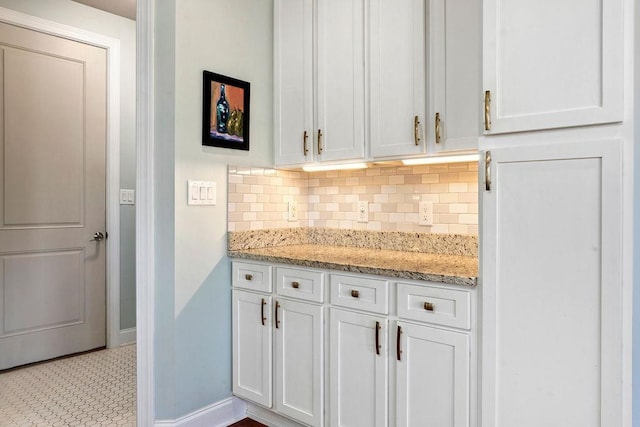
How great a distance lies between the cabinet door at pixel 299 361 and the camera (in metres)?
1.88

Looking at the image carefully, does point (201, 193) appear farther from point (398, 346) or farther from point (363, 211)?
point (398, 346)

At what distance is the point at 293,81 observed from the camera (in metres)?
2.35

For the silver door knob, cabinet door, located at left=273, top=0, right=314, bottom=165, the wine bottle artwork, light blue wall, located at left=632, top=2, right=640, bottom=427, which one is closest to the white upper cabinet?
cabinet door, located at left=273, top=0, right=314, bottom=165

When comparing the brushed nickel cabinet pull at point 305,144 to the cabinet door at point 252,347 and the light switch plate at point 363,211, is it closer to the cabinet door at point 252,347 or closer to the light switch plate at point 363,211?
the light switch plate at point 363,211

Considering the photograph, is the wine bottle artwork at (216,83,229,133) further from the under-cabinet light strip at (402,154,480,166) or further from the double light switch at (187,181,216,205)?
the under-cabinet light strip at (402,154,480,166)

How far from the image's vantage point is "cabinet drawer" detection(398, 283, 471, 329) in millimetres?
1450

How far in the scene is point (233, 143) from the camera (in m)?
2.25

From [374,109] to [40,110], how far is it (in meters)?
2.50

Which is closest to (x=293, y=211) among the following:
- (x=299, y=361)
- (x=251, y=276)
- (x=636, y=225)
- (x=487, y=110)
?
(x=251, y=276)

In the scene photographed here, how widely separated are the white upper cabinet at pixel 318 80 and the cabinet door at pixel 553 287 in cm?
92

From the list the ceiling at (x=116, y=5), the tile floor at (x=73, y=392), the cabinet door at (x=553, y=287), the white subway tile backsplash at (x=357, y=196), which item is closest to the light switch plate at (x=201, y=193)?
the white subway tile backsplash at (x=357, y=196)

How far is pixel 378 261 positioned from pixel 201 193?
94 centimetres

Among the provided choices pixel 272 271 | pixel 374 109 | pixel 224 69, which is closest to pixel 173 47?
pixel 224 69

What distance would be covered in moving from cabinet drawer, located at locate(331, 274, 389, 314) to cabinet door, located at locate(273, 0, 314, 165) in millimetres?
784
